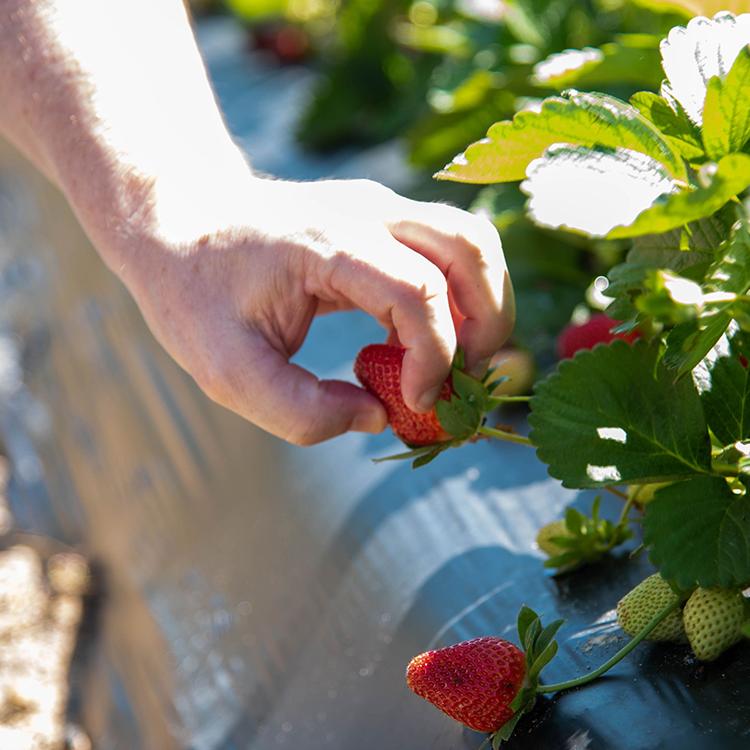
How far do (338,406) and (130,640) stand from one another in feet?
2.57

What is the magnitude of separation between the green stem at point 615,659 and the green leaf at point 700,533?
0.04m

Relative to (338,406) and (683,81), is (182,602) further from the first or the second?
(683,81)

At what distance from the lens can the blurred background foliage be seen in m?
1.11

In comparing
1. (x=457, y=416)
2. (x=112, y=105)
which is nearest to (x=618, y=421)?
(x=457, y=416)

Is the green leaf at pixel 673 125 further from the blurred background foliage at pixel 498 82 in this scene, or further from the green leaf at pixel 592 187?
the blurred background foliage at pixel 498 82

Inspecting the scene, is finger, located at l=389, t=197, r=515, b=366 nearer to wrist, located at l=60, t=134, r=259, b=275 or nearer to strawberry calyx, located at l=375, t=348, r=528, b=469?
strawberry calyx, located at l=375, t=348, r=528, b=469

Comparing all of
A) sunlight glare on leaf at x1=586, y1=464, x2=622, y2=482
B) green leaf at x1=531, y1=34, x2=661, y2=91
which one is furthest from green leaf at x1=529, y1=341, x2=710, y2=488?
green leaf at x1=531, y1=34, x2=661, y2=91

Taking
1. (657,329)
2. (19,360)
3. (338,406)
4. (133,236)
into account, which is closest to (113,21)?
(133,236)

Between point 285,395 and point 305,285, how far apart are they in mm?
82

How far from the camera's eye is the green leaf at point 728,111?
61 cm

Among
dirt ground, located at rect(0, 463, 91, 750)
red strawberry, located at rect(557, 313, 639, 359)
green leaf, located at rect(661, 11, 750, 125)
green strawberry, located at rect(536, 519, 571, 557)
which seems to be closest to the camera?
green leaf, located at rect(661, 11, 750, 125)

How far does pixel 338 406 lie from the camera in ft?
2.65

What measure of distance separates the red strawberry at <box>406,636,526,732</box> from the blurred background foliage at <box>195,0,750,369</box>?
491 millimetres

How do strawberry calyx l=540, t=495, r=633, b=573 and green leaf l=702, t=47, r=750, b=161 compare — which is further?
strawberry calyx l=540, t=495, r=633, b=573
